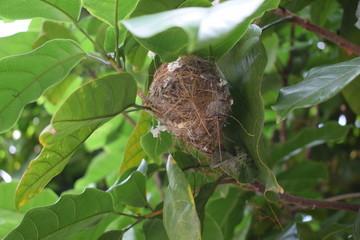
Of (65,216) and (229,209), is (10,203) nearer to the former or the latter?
(65,216)

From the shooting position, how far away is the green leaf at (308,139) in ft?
4.08

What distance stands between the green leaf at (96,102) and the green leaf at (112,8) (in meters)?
0.10

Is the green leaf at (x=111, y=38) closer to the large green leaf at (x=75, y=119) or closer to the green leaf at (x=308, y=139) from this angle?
the large green leaf at (x=75, y=119)

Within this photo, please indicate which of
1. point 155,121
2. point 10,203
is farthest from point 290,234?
point 10,203

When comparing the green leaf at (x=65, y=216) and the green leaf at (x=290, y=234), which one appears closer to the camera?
→ the green leaf at (x=65, y=216)

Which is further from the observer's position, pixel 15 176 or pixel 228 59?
pixel 15 176

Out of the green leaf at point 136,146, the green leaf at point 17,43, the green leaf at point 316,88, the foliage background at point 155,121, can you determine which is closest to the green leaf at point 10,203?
the foliage background at point 155,121

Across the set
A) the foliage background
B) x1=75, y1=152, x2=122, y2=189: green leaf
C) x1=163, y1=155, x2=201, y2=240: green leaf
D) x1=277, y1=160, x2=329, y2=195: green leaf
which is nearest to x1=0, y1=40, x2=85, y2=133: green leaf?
the foliage background

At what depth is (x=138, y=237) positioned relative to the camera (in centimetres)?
105

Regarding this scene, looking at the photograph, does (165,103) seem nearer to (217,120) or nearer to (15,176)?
(217,120)

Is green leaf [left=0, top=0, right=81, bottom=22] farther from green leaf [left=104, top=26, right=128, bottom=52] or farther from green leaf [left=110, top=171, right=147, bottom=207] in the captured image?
green leaf [left=110, top=171, right=147, bottom=207]

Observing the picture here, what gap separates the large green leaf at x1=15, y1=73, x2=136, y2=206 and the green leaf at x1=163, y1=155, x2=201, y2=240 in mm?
131

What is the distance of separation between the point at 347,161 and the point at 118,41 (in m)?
1.25

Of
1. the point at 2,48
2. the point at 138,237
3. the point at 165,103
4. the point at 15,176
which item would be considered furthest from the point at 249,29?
the point at 15,176
